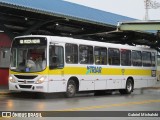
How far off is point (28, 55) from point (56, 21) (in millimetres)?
7508

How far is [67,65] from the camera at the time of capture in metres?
22.7

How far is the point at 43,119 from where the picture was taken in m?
13.3

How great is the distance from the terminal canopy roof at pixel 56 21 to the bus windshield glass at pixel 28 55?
2743mm

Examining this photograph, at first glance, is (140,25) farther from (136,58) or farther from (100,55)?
(100,55)

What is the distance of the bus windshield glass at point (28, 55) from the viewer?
21562 millimetres

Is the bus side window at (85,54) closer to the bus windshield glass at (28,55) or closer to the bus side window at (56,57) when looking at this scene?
the bus side window at (56,57)

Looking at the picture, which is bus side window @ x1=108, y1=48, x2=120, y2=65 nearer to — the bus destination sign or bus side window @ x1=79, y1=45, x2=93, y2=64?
bus side window @ x1=79, y1=45, x2=93, y2=64

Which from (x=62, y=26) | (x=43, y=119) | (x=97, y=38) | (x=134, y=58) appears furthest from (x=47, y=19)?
(x=43, y=119)

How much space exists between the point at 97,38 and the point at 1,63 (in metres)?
12.4

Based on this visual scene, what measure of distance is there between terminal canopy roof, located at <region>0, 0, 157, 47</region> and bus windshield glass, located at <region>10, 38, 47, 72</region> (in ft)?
9.00

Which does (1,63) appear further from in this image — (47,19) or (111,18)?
(111,18)

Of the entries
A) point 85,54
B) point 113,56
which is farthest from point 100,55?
point 85,54

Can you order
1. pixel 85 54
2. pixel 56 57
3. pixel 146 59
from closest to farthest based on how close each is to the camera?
1. pixel 56 57
2. pixel 85 54
3. pixel 146 59

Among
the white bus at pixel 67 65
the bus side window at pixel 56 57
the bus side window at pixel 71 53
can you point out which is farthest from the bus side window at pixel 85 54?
the bus side window at pixel 56 57
